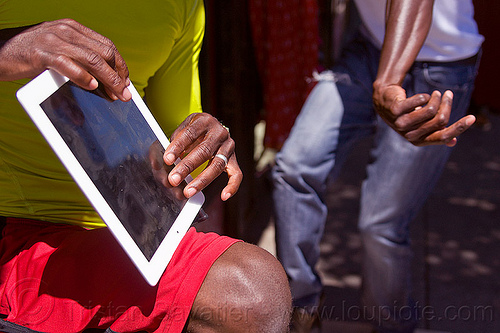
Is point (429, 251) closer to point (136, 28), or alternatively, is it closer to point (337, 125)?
point (337, 125)

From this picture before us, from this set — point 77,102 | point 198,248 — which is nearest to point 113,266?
point 198,248

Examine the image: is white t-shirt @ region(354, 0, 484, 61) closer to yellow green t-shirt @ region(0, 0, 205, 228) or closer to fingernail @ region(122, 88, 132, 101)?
yellow green t-shirt @ region(0, 0, 205, 228)

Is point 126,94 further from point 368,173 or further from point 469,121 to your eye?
point 368,173

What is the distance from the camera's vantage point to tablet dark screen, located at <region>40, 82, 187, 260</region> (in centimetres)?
117

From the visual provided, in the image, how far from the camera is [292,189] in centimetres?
232

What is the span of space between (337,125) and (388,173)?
0.29 meters

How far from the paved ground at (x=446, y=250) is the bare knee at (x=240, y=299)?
1490 mm

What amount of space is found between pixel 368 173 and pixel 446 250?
1.45 meters

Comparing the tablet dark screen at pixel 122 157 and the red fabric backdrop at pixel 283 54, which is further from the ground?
the tablet dark screen at pixel 122 157

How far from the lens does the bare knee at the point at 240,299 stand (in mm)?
1341

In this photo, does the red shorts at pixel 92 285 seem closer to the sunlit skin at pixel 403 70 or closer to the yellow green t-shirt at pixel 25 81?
the yellow green t-shirt at pixel 25 81

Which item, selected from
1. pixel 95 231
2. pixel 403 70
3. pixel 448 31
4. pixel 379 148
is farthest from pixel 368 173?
pixel 95 231

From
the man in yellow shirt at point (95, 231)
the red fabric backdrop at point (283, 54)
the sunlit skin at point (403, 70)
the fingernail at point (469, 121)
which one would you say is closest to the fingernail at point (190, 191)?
the man in yellow shirt at point (95, 231)

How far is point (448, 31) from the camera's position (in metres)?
2.19
